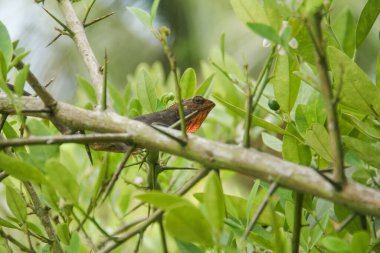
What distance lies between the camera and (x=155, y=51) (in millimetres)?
7070

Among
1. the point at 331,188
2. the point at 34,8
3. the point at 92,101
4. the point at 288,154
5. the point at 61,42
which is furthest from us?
the point at 61,42

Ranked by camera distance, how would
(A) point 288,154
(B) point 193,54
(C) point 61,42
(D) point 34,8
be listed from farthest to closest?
1. (B) point 193,54
2. (C) point 61,42
3. (D) point 34,8
4. (A) point 288,154

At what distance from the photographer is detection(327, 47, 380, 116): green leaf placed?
1076 mm

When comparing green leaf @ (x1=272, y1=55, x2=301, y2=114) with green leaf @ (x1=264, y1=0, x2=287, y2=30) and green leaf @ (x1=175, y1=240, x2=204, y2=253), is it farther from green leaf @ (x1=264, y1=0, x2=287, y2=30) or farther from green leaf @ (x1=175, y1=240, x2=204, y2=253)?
green leaf @ (x1=175, y1=240, x2=204, y2=253)

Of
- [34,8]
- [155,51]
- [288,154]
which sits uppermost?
[288,154]

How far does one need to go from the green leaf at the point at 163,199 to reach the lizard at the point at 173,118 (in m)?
0.44

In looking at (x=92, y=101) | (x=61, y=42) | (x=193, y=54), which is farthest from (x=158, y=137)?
(x=193, y=54)

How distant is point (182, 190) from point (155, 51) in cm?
613

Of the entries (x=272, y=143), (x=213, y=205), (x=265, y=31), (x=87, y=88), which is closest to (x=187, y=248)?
(x=213, y=205)

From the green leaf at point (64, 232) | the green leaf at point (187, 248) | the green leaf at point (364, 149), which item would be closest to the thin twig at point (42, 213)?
the green leaf at point (64, 232)

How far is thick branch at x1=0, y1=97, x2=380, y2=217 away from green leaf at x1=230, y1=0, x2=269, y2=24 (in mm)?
260

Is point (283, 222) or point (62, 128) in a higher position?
point (62, 128)

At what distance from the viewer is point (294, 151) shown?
4.13ft

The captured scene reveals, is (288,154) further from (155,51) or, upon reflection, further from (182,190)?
(155,51)
